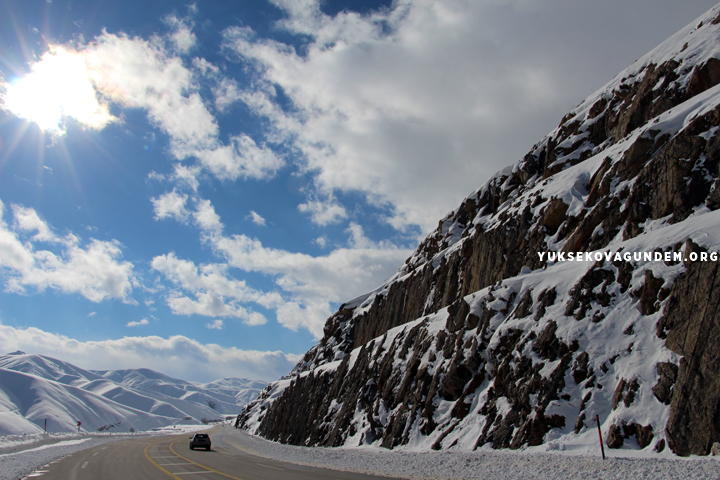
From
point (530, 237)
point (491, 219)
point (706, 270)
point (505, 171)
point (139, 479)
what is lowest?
point (139, 479)

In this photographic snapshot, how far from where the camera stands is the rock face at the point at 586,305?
13.3m

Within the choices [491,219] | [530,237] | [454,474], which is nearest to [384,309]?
[491,219]

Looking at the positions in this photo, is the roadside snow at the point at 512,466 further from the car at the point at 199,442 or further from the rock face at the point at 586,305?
the car at the point at 199,442

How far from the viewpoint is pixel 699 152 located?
1919 centimetres

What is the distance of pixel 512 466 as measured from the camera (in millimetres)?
12930

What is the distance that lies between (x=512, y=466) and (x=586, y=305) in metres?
8.13

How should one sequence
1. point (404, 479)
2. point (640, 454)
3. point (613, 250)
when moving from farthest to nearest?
point (613, 250) → point (404, 479) → point (640, 454)

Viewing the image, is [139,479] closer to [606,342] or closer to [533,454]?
[533,454]

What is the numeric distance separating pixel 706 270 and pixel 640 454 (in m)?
6.75

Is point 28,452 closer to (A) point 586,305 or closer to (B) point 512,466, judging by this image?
(B) point 512,466

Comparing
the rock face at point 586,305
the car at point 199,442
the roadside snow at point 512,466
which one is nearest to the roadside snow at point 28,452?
the car at point 199,442

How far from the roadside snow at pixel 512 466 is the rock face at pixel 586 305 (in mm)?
1283

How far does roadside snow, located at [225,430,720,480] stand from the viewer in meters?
10.0

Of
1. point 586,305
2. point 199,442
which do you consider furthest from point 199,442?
point 586,305
